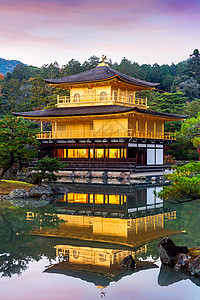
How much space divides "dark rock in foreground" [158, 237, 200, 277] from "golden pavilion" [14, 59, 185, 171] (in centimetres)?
2322

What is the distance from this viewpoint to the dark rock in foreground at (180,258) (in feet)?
29.4

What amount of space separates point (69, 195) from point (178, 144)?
2266 centimetres

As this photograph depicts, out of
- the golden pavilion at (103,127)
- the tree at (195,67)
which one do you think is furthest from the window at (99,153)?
the tree at (195,67)

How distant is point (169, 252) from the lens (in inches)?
387

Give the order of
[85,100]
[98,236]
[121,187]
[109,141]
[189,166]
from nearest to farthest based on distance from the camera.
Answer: [189,166]
[98,236]
[121,187]
[109,141]
[85,100]

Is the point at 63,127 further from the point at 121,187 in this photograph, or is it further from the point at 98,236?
the point at 98,236

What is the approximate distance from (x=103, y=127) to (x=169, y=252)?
28.1m

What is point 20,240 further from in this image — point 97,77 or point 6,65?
point 6,65

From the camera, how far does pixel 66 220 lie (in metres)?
15.7

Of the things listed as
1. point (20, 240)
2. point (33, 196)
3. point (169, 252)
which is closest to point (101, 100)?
point (33, 196)

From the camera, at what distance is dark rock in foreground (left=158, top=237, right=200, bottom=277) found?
29.4 ft

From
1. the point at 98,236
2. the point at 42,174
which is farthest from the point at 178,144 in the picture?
the point at 98,236

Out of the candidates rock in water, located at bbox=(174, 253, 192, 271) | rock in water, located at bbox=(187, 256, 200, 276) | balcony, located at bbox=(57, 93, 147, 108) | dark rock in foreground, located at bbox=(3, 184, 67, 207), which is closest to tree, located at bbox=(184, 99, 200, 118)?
balcony, located at bbox=(57, 93, 147, 108)

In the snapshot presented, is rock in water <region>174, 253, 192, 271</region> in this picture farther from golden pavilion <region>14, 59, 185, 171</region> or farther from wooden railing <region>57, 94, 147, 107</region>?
wooden railing <region>57, 94, 147, 107</region>
